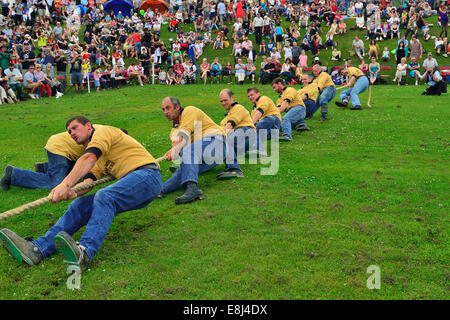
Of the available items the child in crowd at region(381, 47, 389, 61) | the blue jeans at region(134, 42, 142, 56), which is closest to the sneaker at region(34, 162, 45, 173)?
the blue jeans at region(134, 42, 142, 56)

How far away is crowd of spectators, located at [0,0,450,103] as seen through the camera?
25.9m

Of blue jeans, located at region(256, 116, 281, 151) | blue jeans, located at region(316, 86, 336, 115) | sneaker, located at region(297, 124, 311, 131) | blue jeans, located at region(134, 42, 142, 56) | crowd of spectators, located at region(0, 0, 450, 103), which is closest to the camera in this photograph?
blue jeans, located at region(256, 116, 281, 151)

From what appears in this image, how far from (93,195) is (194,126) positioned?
2857mm

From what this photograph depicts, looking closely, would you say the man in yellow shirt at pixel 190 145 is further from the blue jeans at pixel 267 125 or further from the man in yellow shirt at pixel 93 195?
the blue jeans at pixel 267 125

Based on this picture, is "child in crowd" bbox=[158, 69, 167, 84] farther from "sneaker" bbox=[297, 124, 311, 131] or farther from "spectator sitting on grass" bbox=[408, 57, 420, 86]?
"sneaker" bbox=[297, 124, 311, 131]

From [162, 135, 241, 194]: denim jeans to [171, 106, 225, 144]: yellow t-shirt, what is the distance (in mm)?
101

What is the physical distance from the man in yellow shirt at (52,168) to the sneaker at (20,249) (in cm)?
327

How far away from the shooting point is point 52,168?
28.7ft

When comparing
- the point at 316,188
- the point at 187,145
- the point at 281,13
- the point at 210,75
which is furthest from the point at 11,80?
the point at 281,13

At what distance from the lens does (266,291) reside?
4.64 meters

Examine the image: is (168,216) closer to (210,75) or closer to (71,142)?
(71,142)

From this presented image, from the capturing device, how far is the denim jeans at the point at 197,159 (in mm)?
7922

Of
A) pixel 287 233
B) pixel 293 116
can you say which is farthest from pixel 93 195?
pixel 293 116
